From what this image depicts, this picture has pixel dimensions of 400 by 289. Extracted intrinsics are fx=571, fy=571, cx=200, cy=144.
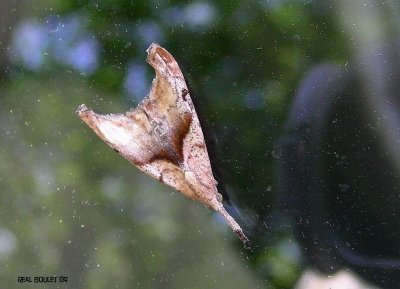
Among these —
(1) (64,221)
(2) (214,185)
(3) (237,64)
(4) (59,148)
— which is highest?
(3) (237,64)

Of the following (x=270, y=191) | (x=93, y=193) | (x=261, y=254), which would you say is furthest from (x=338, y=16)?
(x=93, y=193)

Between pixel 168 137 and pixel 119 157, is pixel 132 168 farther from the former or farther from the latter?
pixel 168 137

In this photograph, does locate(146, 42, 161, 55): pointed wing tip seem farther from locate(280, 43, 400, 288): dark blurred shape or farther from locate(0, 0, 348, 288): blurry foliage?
locate(280, 43, 400, 288): dark blurred shape

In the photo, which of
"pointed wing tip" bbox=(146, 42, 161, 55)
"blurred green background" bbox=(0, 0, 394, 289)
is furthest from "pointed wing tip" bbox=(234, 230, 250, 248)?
"pointed wing tip" bbox=(146, 42, 161, 55)

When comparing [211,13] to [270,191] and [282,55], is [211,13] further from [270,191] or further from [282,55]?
[270,191]

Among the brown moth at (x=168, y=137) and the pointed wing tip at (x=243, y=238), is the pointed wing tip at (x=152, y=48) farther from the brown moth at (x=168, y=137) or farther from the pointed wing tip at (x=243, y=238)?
the pointed wing tip at (x=243, y=238)

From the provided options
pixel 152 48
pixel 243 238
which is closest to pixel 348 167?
pixel 243 238

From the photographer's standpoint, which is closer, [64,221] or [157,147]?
[157,147]
